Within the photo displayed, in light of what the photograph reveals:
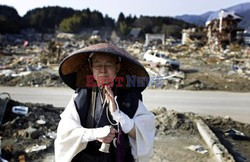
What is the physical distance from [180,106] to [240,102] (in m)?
2.55

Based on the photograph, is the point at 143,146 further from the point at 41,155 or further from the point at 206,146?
the point at 206,146

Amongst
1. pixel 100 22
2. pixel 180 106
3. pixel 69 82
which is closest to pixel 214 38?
pixel 180 106

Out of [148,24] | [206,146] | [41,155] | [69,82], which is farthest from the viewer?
[148,24]

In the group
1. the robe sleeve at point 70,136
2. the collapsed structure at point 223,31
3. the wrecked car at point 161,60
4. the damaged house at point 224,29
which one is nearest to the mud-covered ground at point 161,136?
the robe sleeve at point 70,136

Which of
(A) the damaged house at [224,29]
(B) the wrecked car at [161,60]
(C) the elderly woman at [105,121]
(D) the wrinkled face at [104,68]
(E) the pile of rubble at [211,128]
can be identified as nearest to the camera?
(C) the elderly woman at [105,121]

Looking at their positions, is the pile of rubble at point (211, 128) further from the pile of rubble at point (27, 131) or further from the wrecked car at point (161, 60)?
the wrecked car at point (161, 60)

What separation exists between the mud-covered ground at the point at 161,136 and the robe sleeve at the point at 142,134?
325 cm

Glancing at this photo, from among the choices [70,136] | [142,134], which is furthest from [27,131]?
[142,134]

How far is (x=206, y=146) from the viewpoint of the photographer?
588 centimetres

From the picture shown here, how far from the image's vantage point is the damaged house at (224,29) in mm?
40344

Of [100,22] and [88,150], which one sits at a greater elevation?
[100,22]

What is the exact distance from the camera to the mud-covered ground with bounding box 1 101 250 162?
17.4ft

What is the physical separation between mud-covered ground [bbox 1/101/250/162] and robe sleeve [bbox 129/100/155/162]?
10.7ft

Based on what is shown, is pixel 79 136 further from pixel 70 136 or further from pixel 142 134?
pixel 142 134
